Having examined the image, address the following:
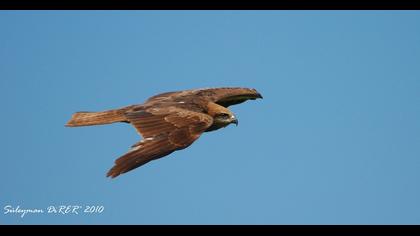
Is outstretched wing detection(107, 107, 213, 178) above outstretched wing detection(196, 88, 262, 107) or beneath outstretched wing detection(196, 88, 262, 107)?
Answer: beneath

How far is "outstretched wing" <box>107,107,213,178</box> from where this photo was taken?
12.0 metres

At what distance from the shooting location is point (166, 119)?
13.8 meters

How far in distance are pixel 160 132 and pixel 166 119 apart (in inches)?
24.8

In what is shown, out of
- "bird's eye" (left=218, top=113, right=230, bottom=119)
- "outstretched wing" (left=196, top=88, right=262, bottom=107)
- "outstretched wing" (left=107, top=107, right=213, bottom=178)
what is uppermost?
"outstretched wing" (left=196, top=88, right=262, bottom=107)

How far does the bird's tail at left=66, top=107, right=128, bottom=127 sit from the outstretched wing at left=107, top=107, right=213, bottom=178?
19.7 inches

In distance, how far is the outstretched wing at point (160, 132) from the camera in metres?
12.0

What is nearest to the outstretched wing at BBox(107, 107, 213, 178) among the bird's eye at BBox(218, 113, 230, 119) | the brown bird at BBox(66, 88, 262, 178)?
the brown bird at BBox(66, 88, 262, 178)

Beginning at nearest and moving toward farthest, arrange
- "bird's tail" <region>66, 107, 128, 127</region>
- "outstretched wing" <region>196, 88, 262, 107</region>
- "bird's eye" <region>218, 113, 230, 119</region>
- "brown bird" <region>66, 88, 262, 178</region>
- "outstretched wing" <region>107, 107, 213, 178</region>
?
"outstretched wing" <region>107, 107, 213, 178</region>, "brown bird" <region>66, 88, 262, 178</region>, "bird's tail" <region>66, 107, 128, 127</region>, "bird's eye" <region>218, 113, 230, 119</region>, "outstretched wing" <region>196, 88, 262, 107</region>

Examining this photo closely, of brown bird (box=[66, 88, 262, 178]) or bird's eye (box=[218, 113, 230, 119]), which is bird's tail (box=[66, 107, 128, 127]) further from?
bird's eye (box=[218, 113, 230, 119])

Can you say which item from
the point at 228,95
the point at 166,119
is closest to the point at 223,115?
the point at 166,119

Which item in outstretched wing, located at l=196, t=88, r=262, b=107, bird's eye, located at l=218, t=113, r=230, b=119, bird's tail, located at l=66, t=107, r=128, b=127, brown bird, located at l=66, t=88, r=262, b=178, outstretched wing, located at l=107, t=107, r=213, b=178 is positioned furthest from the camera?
outstretched wing, located at l=196, t=88, r=262, b=107

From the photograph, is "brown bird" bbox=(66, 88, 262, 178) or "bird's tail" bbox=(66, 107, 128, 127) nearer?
"brown bird" bbox=(66, 88, 262, 178)

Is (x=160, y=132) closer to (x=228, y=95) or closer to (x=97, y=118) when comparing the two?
(x=97, y=118)
